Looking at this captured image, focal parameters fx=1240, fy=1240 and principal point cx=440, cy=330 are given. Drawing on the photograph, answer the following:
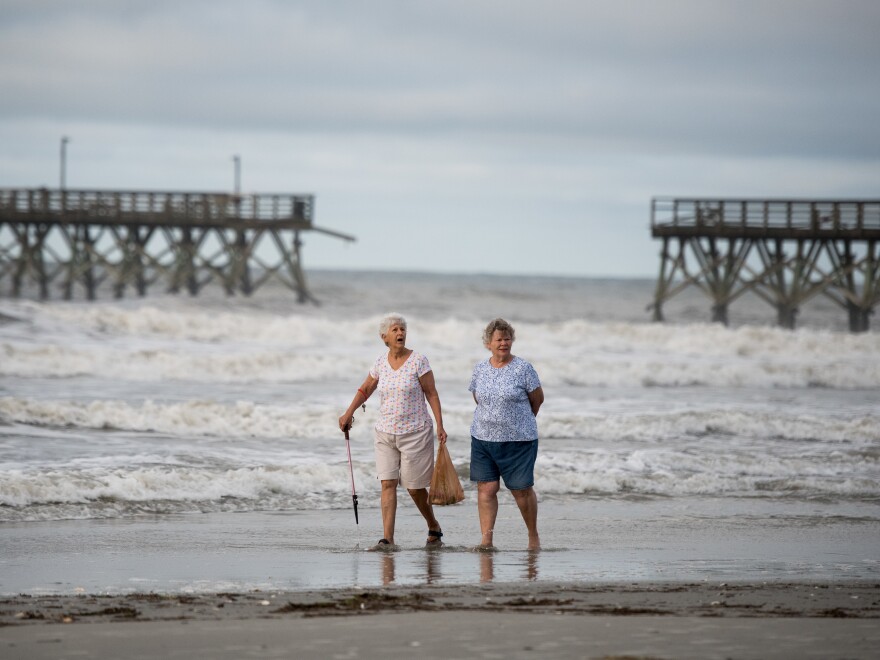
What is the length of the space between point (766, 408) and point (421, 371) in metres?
10.1

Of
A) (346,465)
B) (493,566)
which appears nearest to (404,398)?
(493,566)

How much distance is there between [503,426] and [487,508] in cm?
51

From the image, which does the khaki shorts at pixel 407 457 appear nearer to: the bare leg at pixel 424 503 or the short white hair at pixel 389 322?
the bare leg at pixel 424 503

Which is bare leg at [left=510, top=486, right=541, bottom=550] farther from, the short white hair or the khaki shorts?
the short white hair

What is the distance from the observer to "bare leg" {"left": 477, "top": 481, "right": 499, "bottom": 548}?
7.22 meters

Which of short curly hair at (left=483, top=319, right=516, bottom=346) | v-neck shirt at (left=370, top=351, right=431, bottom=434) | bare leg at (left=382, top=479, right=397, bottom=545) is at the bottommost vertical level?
bare leg at (left=382, top=479, right=397, bottom=545)

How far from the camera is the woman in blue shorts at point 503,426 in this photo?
709 cm

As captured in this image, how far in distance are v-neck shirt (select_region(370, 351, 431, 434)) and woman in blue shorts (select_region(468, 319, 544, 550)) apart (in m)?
0.33

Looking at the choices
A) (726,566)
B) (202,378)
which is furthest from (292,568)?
(202,378)

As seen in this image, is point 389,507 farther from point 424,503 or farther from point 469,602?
point 469,602

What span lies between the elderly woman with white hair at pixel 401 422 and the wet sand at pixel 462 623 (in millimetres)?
1527

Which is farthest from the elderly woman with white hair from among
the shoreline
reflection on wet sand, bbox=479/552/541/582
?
the shoreline

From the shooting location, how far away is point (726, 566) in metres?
6.69

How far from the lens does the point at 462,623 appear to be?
4.82 meters
